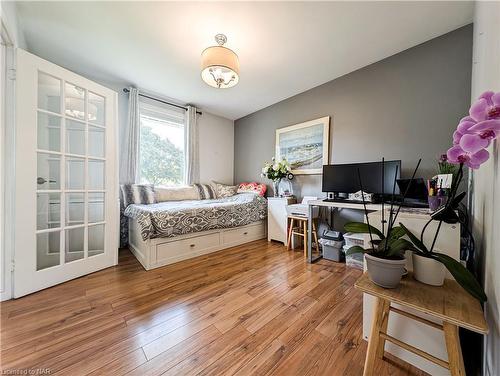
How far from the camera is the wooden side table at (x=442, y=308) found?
0.62m

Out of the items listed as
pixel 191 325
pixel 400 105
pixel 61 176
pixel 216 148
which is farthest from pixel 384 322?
pixel 216 148

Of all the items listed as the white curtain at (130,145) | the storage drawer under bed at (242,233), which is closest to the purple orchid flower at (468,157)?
the storage drawer under bed at (242,233)

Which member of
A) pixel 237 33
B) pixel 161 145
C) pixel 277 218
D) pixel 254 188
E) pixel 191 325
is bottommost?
pixel 191 325

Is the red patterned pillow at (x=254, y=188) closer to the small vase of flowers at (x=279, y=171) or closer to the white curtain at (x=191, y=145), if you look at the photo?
the small vase of flowers at (x=279, y=171)

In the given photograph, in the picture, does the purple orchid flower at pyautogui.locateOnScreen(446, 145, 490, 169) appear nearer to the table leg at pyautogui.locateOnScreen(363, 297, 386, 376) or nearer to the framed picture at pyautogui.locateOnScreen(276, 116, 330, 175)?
the table leg at pyautogui.locateOnScreen(363, 297, 386, 376)

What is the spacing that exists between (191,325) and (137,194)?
7.03 feet

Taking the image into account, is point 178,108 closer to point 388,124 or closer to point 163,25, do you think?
point 163,25

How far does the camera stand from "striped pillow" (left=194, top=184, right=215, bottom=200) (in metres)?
3.52

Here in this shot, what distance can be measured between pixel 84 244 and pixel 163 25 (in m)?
2.27

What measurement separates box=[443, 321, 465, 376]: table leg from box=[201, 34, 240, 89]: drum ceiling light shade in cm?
212

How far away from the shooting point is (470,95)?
172 cm

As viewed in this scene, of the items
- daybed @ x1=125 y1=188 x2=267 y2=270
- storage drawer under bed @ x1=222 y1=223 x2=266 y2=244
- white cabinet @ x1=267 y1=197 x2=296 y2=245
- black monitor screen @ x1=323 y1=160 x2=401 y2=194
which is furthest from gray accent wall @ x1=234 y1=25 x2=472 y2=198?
daybed @ x1=125 y1=188 x2=267 y2=270

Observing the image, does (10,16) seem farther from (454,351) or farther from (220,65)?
(454,351)

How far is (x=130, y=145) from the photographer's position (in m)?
2.87
